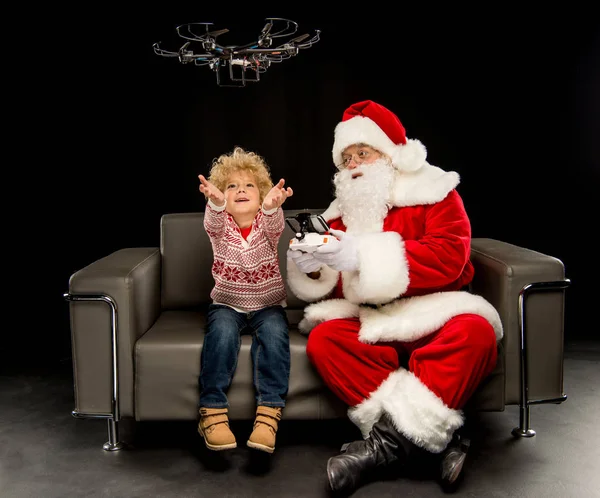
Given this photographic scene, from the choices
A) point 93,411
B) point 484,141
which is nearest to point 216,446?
point 93,411

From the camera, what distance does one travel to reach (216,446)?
7.20 ft

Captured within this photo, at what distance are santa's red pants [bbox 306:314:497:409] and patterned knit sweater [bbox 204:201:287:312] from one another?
1.10ft

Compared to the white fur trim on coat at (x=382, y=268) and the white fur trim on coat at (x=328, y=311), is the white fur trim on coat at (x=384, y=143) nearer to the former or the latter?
the white fur trim on coat at (x=382, y=268)

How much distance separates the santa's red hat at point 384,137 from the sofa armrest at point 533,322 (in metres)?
0.49

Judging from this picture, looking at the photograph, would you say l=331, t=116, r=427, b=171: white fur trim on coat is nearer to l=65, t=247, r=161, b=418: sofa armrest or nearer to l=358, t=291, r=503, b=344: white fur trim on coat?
l=358, t=291, r=503, b=344: white fur trim on coat

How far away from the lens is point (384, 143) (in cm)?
250

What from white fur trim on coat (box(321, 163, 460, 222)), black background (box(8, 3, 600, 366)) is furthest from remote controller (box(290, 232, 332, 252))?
black background (box(8, 3, 600, 366))

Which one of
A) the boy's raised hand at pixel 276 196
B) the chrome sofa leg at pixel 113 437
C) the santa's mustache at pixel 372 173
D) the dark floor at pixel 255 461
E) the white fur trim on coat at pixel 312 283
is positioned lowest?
the dark floor at pixel 255 461

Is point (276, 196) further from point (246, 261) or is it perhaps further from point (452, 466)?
point (452, 466)

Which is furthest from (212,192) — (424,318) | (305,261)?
(424,318)

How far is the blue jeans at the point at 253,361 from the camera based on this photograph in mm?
2268

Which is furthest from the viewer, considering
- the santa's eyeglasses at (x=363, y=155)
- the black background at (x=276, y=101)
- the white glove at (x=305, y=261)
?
the black background at (x=276, y=101)

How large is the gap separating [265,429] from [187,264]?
3.06 ft

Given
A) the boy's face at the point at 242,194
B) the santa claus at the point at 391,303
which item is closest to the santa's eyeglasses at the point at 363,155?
the santa claus at the point at 391,303
